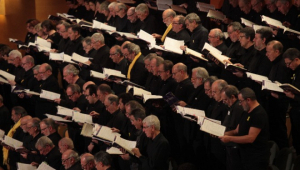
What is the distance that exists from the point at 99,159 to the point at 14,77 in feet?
12.5

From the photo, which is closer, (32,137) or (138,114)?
(138,114)

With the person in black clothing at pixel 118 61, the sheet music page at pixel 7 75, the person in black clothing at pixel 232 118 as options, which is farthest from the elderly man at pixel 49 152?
the person in black clothing at pixel 232 118

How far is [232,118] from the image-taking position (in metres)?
7.05

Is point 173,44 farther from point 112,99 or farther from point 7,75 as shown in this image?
point 7,75

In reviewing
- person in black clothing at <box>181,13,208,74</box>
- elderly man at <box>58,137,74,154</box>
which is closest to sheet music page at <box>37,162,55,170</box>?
elderly man at <box>58,137,74,154</box>

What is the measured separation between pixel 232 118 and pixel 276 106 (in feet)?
3.37

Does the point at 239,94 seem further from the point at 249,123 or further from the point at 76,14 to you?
the point at 76,14

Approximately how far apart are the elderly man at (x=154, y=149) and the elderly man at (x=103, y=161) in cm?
32

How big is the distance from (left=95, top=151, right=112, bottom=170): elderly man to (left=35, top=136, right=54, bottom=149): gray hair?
4.71 feet

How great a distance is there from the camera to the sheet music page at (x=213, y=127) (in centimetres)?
675

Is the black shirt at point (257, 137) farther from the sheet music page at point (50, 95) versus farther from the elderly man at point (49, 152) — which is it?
the sheet music page at point (50, 95)

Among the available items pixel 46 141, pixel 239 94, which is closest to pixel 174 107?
pixel 239 94

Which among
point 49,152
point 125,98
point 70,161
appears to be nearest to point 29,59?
point 49,152

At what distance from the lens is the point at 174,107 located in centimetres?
748
